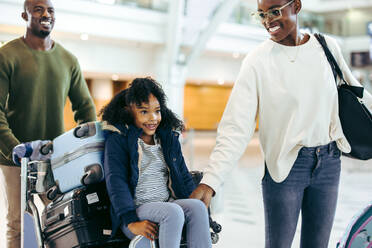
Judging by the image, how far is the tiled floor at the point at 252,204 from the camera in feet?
13.1

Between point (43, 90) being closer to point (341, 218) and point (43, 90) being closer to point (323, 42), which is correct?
point (323, 42)

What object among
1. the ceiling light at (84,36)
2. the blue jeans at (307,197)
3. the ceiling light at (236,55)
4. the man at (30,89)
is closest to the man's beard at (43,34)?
the man at (30,89)

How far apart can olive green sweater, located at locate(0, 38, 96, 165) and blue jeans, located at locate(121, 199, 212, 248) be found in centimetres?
82

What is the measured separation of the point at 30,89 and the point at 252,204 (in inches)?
156

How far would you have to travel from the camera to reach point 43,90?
7.25 ft

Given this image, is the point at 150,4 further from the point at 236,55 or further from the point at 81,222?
the point at 81,222

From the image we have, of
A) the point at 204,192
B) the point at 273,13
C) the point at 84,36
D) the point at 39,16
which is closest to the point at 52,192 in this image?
the point at 204,192

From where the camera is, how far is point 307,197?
5.68ft

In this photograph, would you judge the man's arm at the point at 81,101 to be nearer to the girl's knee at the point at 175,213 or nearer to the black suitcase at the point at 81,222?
the black suitcase at the point at 81,222

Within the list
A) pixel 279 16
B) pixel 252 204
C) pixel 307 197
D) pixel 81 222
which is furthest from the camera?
pixel 252 204

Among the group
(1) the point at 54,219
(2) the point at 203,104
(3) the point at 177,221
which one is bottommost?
(2) the point at 203,104

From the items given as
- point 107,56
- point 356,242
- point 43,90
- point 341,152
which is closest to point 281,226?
point 356,242

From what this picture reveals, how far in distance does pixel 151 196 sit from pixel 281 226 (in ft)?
2.05

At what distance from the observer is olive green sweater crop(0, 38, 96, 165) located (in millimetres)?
2127
